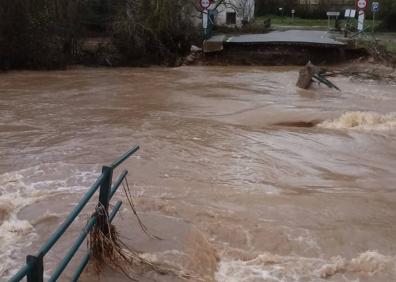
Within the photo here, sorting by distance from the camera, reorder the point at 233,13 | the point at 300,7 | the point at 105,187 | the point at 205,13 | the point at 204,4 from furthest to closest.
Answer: the point at 300,7 < the point at 233,13 < the point at 205,13 < the point at 204,4 < the point at 105,187

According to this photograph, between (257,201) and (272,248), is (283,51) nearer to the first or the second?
(257,201)

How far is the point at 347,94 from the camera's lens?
52.1 feet

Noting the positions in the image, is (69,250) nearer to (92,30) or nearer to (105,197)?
(105,197)

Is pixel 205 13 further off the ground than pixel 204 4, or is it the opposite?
pixel 204 4

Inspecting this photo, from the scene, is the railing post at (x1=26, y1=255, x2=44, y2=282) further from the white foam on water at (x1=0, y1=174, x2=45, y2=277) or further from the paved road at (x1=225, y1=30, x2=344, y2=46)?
the paved road at (x1=225, y1=30, x2=344, y2=46)

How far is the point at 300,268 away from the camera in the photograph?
212 inches

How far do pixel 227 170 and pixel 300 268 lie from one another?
10.9ft

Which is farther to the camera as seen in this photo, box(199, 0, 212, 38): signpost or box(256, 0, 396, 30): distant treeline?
box(256, 0, 396, 30): distant treeline

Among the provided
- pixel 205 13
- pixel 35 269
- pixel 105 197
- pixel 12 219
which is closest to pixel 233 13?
pixel 205 13

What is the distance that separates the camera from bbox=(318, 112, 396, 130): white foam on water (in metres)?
11.9

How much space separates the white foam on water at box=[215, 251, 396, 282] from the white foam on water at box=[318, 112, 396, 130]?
21.5ft

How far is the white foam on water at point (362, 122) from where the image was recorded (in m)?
11.9

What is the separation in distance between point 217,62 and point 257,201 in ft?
51.5

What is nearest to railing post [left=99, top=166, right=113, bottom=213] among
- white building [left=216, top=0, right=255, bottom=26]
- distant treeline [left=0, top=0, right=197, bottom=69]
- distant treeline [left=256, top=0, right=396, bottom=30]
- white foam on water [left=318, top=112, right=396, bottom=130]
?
white foam on water [left=318, top=112, right=396, bottom=130]
